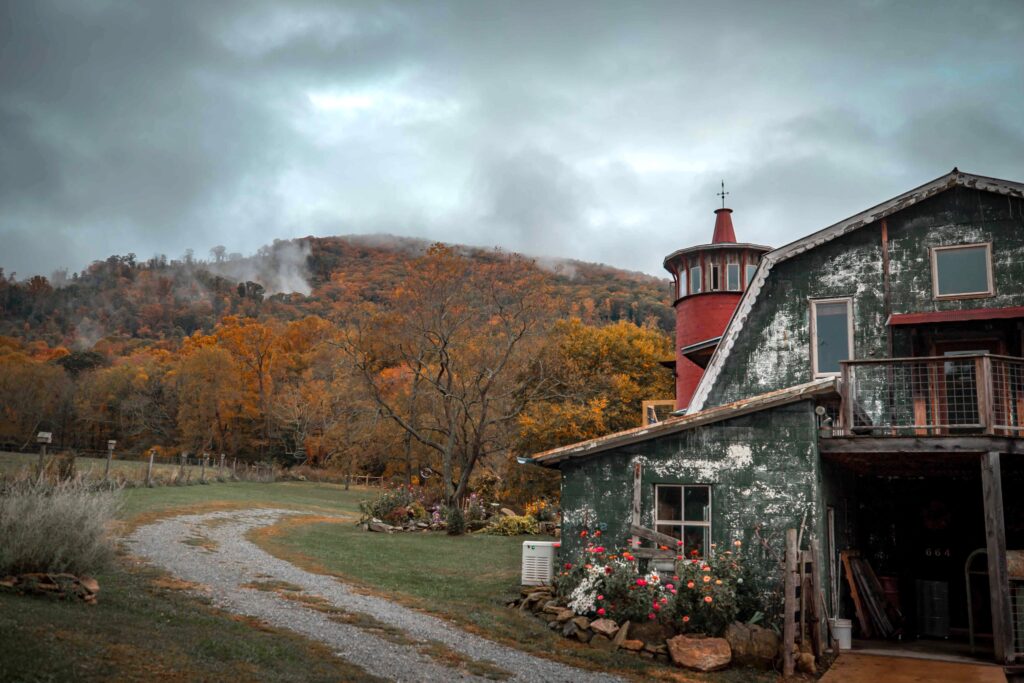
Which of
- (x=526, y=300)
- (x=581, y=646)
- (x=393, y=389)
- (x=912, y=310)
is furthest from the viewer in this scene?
(x=393, y=389)

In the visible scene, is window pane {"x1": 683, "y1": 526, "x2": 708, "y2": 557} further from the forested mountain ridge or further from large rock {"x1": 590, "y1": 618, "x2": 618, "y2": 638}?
the forested mountain ridge

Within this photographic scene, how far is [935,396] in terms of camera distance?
12875 millimetres

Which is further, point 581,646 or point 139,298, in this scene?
point 139,298

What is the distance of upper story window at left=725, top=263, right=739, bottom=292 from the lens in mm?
23398

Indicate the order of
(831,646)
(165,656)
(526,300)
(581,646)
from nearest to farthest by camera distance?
(165,656), (581,646), (831,646), (526,300)

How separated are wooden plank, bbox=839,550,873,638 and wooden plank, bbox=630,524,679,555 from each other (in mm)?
3505

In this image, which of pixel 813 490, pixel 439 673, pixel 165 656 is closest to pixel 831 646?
pixel 813 490

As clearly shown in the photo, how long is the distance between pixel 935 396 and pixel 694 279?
38.1 feet

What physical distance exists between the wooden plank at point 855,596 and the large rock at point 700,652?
4.07 m

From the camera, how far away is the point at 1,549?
975 centimetres

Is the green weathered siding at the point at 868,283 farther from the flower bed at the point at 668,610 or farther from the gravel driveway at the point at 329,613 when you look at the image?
the gravel driveway at the point at 329,613

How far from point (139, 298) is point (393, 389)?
390ft

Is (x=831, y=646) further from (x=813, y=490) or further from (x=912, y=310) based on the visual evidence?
(x=912, y=310)

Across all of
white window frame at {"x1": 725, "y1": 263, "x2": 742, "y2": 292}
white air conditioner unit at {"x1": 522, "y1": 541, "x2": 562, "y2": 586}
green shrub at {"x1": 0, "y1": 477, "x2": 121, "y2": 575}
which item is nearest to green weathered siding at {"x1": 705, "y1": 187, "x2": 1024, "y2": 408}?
white air conditioner unit at {"x1": 522, "y1": 541, "x2": 562, "y2": 586}
